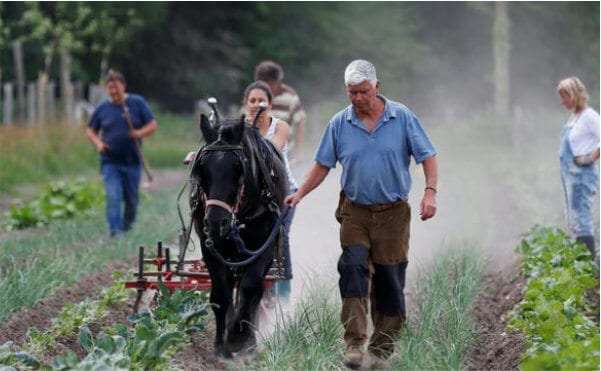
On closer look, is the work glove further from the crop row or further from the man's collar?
the crop row

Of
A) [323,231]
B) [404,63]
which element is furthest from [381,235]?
[404,63]

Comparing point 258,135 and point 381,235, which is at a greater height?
point 258,135

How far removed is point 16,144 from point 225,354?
15905 mm

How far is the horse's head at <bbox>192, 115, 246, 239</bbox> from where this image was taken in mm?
7469

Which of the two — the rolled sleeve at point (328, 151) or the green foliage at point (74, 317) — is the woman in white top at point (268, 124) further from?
the green foliage at point (74, 317)

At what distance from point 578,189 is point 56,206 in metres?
7.02

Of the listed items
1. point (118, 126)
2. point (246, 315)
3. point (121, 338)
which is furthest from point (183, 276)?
point (118, 126)

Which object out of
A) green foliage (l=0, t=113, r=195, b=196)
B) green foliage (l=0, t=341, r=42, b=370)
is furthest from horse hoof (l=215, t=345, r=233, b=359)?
green foliage (l=0, t=113, r=195, b=196)

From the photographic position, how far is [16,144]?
23.1m

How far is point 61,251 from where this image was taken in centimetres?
1178

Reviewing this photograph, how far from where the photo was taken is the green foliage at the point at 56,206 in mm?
14945

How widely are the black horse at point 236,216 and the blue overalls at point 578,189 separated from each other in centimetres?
362

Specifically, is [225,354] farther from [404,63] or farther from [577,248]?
[404,63]

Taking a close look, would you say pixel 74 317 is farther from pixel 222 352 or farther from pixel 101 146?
pixel 101 146
